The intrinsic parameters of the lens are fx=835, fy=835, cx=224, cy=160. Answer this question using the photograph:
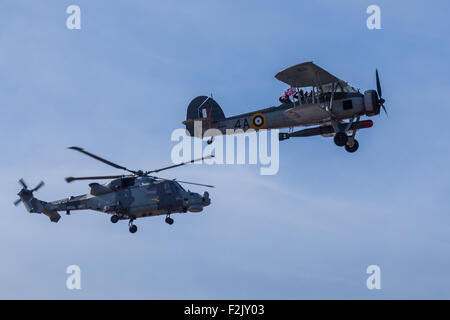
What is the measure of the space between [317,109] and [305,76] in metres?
1.70

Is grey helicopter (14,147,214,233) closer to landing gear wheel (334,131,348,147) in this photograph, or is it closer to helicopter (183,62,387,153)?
helicopter (183,62,387,153)

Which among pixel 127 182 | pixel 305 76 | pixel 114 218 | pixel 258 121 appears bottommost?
pixel 114 218

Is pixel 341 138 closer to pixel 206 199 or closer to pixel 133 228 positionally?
pixel 206 199

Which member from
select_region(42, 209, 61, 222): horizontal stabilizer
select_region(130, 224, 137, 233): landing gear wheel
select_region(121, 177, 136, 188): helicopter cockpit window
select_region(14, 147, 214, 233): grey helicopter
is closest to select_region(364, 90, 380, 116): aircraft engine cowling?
select_region(14, 147, 214, 233): grey helicopter

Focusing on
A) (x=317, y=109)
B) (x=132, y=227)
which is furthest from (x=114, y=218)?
(x=317, y=109)

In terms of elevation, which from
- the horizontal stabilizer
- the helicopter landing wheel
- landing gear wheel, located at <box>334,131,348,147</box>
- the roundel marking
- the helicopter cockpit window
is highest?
the roundel marking

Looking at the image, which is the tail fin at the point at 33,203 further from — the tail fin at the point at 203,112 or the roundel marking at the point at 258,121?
the roundel marking at the point at 258,121

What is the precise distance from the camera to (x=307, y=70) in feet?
126

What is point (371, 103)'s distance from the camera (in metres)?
38.2

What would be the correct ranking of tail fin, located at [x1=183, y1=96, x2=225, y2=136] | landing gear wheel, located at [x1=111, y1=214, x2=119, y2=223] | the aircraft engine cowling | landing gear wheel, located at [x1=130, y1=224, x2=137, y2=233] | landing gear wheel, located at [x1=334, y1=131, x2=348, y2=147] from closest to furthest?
the aircraft engine cowling, landing gear wheel, located at [x1=334, y1=131, x2=348, y2=147], landing gear wheel, located at [x1=111, y1=214, x2=119, y2=223], landing gear wheel, located at [x1=130, y1=224, x2=137, y2=233], tail fin, located at [x1=183, y1=96, x2=225, y2=136]

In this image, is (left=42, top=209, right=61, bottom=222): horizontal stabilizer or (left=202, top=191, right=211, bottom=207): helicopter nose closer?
(left=202, top=191, right=211, bottom=207): helicopter nose

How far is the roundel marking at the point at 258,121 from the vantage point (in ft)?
133

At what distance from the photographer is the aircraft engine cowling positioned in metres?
38.2
